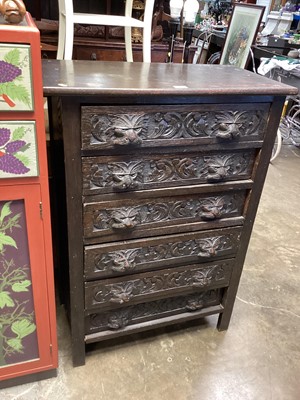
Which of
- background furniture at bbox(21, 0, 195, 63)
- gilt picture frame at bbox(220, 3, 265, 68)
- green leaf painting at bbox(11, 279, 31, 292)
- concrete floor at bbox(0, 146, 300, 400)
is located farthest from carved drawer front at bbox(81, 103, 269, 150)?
gilt picture frame at bbox(220, 3, 265, 68)

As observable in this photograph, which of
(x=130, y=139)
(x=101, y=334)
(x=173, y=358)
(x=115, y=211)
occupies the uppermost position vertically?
(x=130, y=139)

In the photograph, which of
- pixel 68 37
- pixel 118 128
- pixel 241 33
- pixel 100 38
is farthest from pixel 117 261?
pixel 241 33

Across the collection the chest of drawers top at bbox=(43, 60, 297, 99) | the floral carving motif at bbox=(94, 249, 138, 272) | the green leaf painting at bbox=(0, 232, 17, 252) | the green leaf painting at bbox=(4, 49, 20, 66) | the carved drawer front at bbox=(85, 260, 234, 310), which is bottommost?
the carved drawer front at bbox=(85, 260, 234, 310)

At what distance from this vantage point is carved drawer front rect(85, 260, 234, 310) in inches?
40.6

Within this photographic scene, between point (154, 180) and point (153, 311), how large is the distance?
0.48 meters

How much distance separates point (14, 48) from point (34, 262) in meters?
0.50

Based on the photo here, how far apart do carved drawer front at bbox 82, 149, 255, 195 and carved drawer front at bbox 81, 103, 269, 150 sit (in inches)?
1.7

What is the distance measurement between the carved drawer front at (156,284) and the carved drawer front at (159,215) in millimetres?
144

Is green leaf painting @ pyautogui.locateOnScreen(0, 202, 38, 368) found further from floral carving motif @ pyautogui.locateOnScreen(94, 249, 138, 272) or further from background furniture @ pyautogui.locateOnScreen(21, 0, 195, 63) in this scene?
background furniture @ pyautogui.locateOnScreen(21, 0, 195, 63)

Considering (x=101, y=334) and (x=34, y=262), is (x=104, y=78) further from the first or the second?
(x=101, y=334)

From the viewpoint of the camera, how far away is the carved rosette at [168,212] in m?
0.93

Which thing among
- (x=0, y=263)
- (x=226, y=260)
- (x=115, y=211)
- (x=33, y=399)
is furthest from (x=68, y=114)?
(x=33, y=399)

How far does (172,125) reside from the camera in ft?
2.85

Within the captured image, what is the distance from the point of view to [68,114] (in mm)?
777
